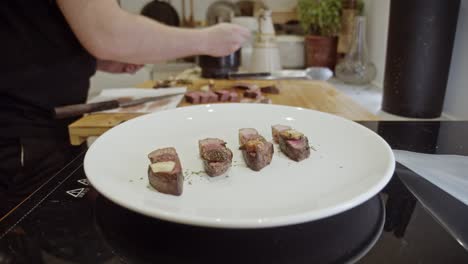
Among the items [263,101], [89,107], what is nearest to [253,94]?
[263,101]

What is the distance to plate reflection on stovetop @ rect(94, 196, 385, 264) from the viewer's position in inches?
13.3

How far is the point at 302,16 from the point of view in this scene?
1.87 meters

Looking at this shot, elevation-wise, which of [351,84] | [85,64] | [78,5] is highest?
[78,5]

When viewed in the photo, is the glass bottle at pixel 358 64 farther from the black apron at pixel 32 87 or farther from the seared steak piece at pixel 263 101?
the black apron at pixel 32 87

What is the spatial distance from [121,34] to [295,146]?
0.61 meters

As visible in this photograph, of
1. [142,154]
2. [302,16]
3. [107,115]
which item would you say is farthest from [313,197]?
[302,16]

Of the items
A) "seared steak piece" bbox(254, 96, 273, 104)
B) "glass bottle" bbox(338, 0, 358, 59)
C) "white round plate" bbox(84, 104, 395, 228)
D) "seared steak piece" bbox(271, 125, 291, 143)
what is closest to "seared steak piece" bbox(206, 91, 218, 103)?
"seared steak piece" bbox(254, 96, 273, 104)

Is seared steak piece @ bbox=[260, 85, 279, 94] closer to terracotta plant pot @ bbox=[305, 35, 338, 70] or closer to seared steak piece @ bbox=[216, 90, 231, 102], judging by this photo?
seared steak piece @ bbox=[216, 90, 231, 102]

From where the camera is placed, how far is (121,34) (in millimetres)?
921

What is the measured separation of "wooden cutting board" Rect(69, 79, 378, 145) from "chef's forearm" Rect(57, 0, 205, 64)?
0.54ft

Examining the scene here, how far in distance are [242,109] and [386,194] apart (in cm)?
33

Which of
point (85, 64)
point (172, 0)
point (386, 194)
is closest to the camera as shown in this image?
point (386, 194)

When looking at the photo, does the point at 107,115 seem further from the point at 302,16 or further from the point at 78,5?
the point at 302,16

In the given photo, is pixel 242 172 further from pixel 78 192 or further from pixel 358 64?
pixel 358 64
